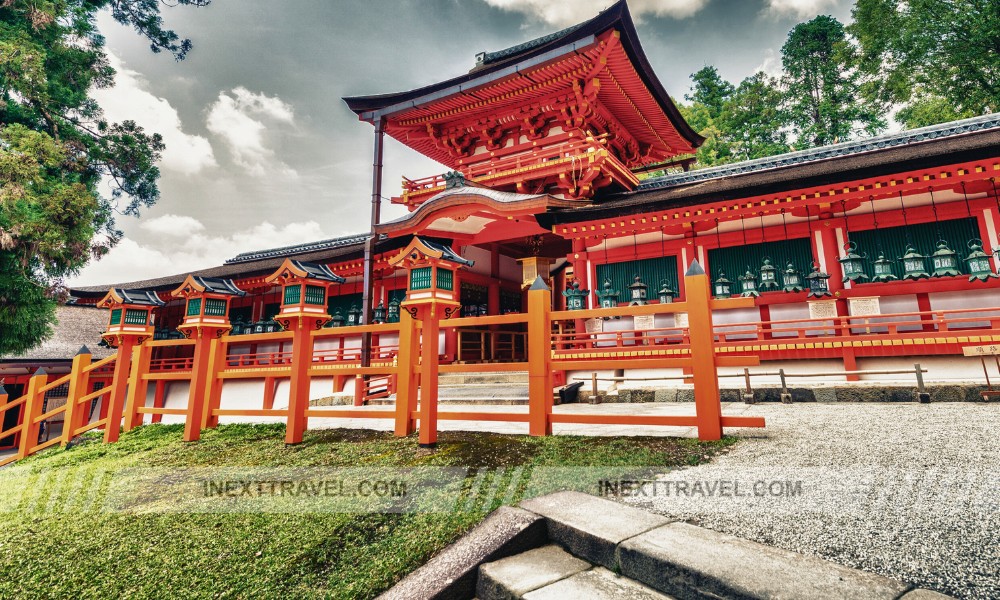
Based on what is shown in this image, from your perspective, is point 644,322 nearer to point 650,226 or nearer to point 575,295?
point 575,295

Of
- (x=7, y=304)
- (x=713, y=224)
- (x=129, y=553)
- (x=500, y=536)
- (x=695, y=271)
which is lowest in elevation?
(x=129, y=553)

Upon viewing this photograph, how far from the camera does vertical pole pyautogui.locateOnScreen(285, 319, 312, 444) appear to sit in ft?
16.1

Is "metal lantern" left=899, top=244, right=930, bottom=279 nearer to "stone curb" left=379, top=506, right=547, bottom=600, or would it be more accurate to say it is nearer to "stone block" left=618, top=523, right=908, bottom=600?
"stone block" left=618, top=523, right=908, bottom=600

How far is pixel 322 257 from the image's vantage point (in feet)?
43.7

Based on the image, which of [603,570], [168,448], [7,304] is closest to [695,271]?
[603,570]

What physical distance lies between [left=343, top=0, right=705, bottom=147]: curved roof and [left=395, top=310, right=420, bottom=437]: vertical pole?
8.99 m

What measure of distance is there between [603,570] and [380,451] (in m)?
2.67

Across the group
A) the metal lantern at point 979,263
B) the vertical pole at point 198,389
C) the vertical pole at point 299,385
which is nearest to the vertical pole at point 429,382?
the vertical pole at point 299,385

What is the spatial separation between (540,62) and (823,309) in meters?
8.62

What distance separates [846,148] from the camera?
1090 cm

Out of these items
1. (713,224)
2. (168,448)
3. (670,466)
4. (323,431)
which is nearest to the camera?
(670,466)

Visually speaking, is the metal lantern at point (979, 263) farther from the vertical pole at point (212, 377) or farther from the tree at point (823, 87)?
the tree at point (823, 87)

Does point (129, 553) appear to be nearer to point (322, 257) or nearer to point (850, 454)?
point (850, 454)

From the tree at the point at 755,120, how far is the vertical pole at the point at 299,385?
23562 millimetres
